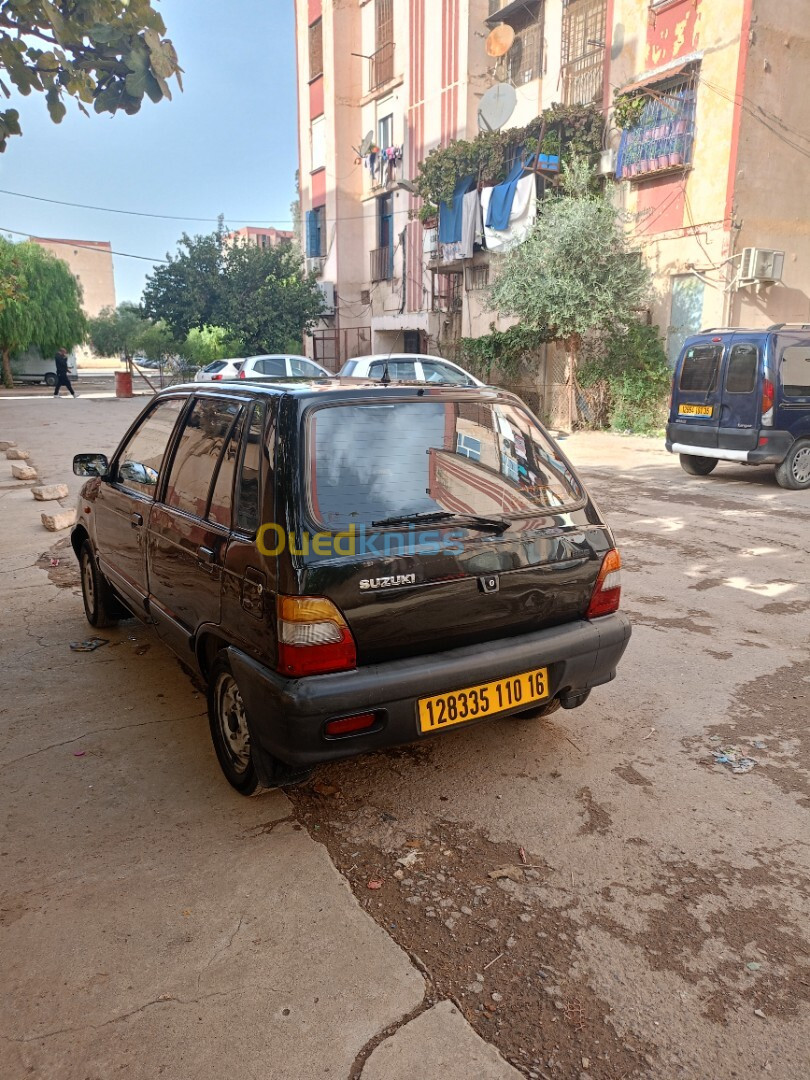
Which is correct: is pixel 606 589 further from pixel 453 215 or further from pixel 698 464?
pixel 453 215

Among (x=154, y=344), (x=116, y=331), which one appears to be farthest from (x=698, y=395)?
(x=116, y=331)

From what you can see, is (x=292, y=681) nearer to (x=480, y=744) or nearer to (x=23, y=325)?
(x=480, y=744)

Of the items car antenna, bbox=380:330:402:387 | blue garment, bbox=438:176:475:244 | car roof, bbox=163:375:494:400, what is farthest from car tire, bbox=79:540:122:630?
blue garment, bbox=438:176:475:244

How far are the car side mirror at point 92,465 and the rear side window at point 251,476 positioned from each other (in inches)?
78.1

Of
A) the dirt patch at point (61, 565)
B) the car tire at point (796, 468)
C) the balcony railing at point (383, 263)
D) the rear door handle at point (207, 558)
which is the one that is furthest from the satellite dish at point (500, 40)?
the rear door handle at point (207, 558)

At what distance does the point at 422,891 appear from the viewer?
2617 millimetres

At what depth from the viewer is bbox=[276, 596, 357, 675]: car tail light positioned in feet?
8.72

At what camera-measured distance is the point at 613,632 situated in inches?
132

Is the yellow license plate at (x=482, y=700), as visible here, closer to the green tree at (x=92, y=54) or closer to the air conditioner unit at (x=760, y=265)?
the green tree at (x=92, y=54)

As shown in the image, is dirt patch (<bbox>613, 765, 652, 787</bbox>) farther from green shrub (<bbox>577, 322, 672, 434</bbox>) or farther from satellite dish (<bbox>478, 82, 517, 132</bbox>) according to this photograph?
satellite dish (<bbox>478, 82, 517, 132</bbox>)

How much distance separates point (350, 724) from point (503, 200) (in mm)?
19804

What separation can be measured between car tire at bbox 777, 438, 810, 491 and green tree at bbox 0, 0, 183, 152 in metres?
9.24

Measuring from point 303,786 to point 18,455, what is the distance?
12.4m

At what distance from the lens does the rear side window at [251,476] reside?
2.88 m
